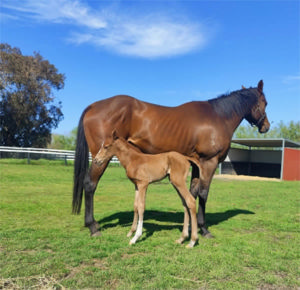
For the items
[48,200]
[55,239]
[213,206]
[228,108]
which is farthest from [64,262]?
[213,206]

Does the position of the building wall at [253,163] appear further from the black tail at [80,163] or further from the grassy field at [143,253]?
the black tail at [80,163]

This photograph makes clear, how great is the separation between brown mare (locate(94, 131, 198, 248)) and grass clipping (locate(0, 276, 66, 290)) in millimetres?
1749

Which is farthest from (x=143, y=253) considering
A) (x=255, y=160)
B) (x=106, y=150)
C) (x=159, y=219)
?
(x=255, y=160)

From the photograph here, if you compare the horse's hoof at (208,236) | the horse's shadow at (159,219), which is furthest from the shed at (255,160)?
the horse's hoof at (208,236)

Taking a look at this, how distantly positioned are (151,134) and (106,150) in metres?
0.94

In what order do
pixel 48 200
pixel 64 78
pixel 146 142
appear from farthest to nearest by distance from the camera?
1. pixel 64 78
2. pixel 48 200
3. pixel 146 142

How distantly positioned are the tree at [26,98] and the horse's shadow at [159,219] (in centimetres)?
2889

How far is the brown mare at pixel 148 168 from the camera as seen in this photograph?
4.46 meters

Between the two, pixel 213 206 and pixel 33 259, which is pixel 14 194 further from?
pixel 213 206

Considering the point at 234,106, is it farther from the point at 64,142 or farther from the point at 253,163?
the point at 64,142

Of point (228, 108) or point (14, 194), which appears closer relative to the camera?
point (228, 108)

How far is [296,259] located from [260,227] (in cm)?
198

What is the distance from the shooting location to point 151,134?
194 inches

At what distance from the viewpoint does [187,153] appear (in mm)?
5125
